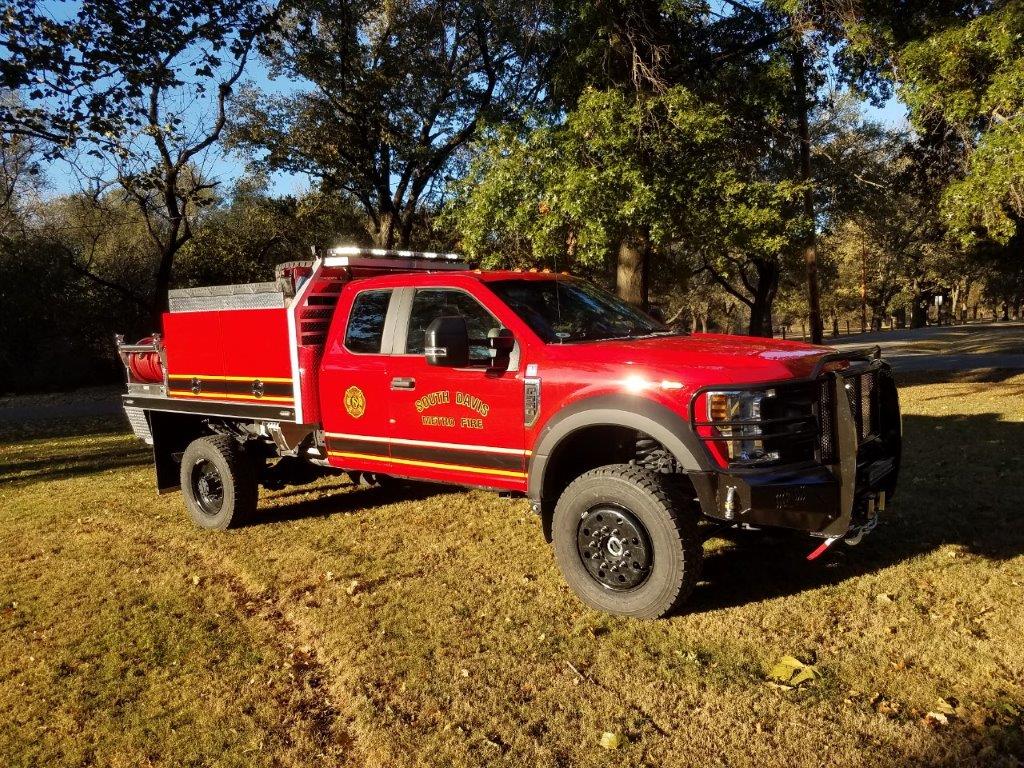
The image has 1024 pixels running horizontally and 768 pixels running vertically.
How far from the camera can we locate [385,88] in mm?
17219

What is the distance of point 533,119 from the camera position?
1323 cm

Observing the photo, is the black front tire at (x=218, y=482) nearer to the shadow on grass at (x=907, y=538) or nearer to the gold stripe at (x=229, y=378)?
the gold stripe at (x=229, y=378)

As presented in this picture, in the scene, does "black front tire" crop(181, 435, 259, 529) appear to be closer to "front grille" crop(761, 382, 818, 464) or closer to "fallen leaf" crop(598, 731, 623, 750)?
"fallen leaf" crop(598, 731, 623, 750)

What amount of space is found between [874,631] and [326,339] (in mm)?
4172

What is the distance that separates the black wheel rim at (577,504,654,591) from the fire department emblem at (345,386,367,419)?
1.97 m

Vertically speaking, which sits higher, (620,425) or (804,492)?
(620,425)

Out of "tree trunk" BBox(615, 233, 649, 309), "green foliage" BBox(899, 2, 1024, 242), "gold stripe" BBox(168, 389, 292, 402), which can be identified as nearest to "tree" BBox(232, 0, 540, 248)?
"tree trunk" BBox(615, 233, 649, 309)

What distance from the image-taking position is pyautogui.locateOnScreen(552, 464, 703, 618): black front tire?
4.04 m

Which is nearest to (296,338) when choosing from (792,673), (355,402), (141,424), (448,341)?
(355,402)

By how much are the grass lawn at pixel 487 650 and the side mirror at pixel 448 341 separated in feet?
4.95

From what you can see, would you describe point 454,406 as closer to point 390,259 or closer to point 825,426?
point 390,259

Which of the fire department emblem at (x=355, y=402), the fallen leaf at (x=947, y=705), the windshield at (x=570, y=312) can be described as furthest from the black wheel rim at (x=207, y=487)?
the fallen leaf at (x=947, y=705)

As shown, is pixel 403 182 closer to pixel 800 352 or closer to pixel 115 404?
pixel 115 404

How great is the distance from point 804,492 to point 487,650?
185 centimetres
